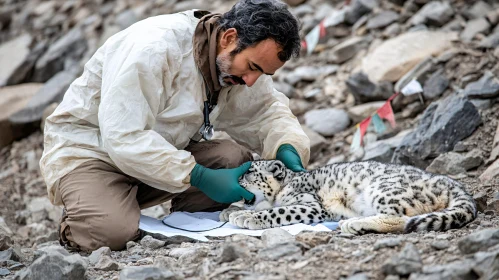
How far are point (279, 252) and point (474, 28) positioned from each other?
6.62 meters

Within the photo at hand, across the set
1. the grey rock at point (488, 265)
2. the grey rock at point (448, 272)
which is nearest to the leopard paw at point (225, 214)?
the grey rock at point (448, 272)

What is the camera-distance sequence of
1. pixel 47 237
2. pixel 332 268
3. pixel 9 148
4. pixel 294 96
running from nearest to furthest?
pixel 332 268 < pixel 47 237 < pixel 294 96 < pixel 9 148

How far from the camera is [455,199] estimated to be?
5164 mm

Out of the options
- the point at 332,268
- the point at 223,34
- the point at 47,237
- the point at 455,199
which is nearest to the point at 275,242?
the point at 332,268

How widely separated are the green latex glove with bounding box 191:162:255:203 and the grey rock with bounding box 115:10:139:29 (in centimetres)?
913

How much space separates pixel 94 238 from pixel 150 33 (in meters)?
1.56

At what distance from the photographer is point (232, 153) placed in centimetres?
643

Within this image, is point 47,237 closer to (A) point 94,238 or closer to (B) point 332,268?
(A) point 94,238

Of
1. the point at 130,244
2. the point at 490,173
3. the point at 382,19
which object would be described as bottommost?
the point at 382,19

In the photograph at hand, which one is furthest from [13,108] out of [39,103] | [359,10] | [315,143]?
[359,10]

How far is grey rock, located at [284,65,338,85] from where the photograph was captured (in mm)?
10727

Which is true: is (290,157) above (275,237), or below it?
below

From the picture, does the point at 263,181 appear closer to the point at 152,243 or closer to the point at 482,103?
the point at 152,243

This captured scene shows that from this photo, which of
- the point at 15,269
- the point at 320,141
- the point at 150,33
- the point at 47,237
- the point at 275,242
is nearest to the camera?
the point at 275,242
